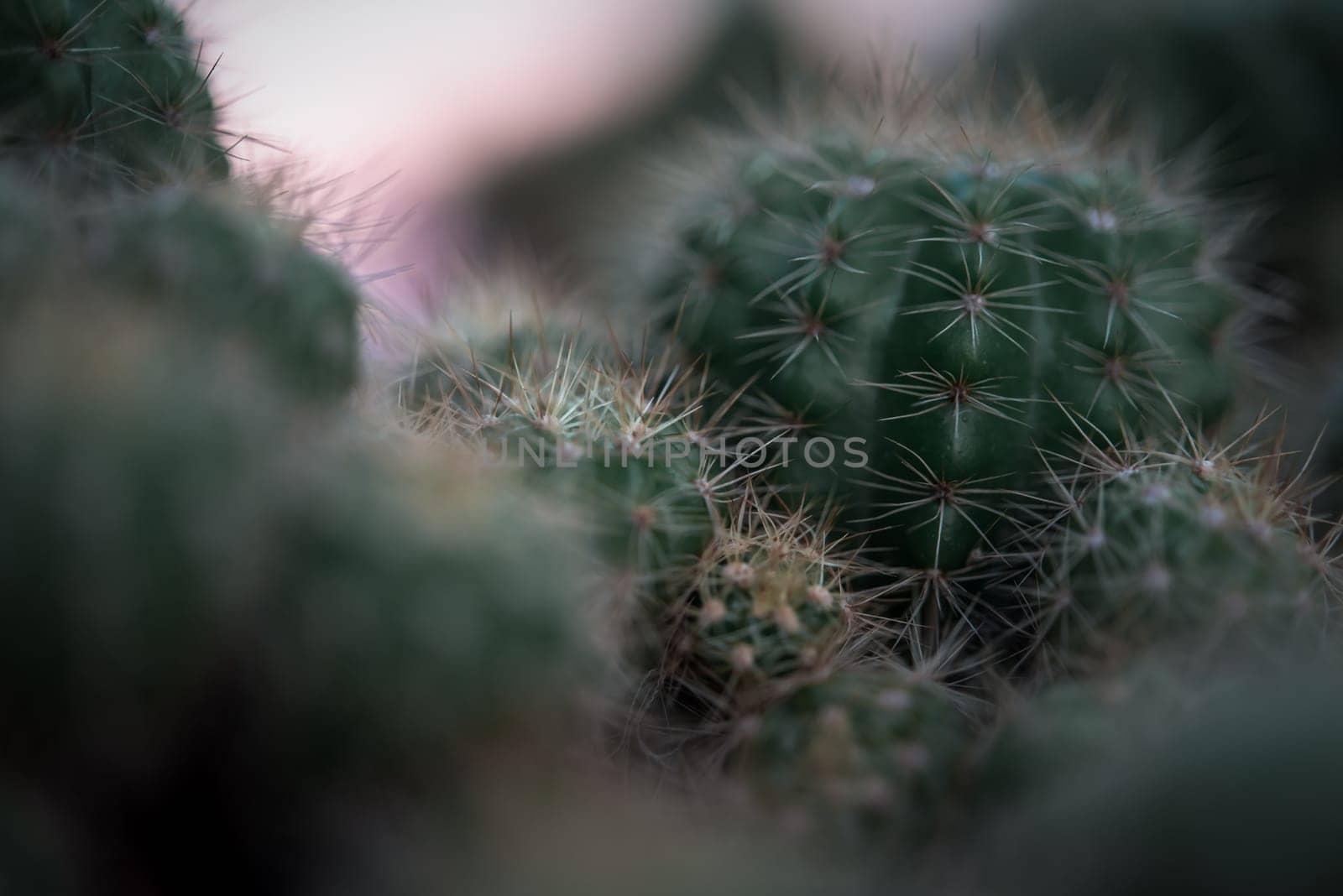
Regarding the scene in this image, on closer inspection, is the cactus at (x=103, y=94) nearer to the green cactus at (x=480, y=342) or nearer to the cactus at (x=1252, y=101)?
the green cactus at (x=480, y=342)

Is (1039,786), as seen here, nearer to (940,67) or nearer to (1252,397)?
(1252,397)

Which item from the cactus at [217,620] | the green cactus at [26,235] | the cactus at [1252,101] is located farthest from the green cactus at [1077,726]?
the cactus at [1252,101]

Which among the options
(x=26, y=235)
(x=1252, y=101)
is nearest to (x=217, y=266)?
(x=26, y=235)

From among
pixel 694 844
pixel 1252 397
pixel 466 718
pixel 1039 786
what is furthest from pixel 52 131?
pixel 1252 397

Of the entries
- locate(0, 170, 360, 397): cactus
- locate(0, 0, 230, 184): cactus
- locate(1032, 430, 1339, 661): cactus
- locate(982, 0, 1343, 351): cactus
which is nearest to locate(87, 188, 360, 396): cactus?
locate(0, 170, 360, 397): cactus

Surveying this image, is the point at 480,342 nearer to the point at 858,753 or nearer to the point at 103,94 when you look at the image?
the point at 103,94

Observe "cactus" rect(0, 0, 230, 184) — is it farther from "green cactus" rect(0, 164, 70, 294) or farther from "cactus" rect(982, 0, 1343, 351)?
"cactus" rect(982, 0, 1343, 351)

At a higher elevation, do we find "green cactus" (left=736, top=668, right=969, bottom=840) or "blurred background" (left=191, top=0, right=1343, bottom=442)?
"blurred background" (left=191, top=0, right=1343, bottom=442)
